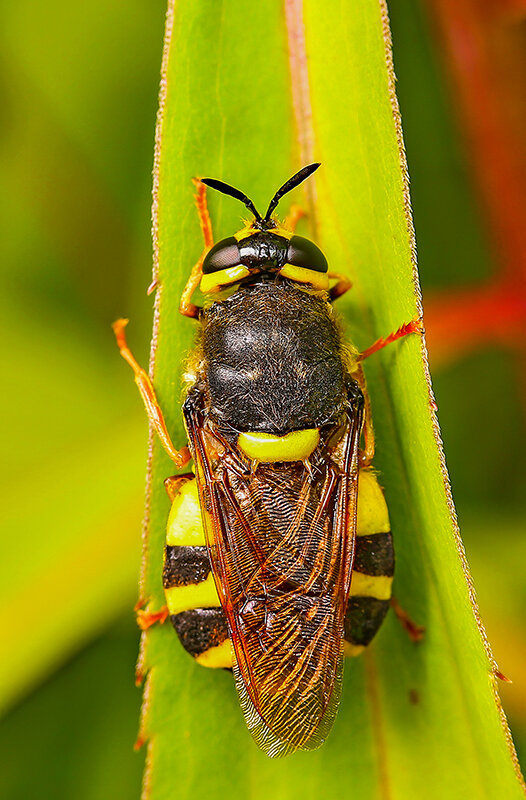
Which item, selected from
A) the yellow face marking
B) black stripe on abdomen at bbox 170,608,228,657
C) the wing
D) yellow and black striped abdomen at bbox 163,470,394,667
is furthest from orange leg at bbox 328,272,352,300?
black stripe on abdomen at bbox 170,608,228,657

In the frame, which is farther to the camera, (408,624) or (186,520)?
(186,520)

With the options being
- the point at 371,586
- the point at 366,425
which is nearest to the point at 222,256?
the point at 366,425

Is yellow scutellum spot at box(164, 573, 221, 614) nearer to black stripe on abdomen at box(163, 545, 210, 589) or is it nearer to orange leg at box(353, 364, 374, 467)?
black stripe on abdomen at box(163, 545, 210, 589)

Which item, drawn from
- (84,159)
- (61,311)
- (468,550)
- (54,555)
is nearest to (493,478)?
(468,550)

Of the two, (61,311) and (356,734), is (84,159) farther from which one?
(356,734)

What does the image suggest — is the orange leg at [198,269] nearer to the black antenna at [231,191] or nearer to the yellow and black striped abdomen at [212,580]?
the black antenna at [231,191]

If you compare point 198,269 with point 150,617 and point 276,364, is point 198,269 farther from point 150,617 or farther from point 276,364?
point 150,617
